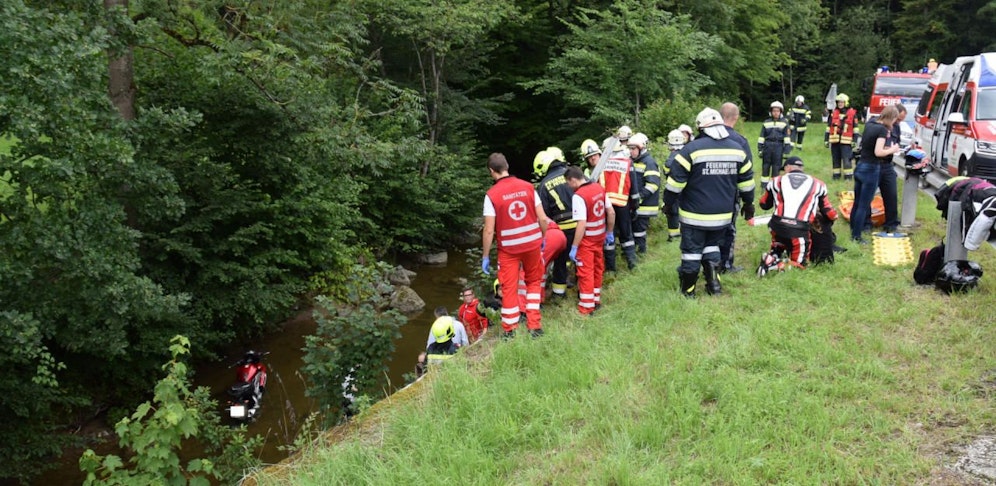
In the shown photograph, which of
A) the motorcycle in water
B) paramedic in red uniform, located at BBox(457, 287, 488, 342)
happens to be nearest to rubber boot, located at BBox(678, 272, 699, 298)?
paramedic in red uniform, located at BBox(457, 287, 488, 342)

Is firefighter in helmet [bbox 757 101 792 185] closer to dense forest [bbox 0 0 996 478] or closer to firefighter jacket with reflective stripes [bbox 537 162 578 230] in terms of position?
firefighter jacket with reflective stripes [bbox 537 162 578 230]

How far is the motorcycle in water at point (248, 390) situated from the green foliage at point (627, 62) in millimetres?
15389

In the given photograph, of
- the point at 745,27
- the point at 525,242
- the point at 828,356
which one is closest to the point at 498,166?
the point at 525,242

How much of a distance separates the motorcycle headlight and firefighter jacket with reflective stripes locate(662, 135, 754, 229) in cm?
553

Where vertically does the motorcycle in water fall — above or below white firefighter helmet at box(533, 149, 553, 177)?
below

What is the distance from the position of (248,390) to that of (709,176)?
721 centimetres

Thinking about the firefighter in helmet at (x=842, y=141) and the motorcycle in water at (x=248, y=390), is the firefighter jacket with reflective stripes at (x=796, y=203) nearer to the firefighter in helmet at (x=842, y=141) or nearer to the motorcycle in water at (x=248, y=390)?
the firefighter in helmet at (x=842, y=141)

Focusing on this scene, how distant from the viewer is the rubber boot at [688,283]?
23.5ft

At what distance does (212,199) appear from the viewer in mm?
11422

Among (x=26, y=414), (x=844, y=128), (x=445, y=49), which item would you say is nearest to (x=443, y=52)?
(x=445, y=49)

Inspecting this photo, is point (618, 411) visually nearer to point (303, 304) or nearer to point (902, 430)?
point (902, 430)

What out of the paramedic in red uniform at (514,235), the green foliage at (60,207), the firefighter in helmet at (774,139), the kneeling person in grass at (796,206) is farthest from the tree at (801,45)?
the green foliage at (60,207)

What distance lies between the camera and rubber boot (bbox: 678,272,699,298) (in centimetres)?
718

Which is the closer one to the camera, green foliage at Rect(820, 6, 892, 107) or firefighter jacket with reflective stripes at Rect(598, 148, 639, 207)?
firefighter jacket with reflective stripes at Rect(598, 148, 639, 207)
